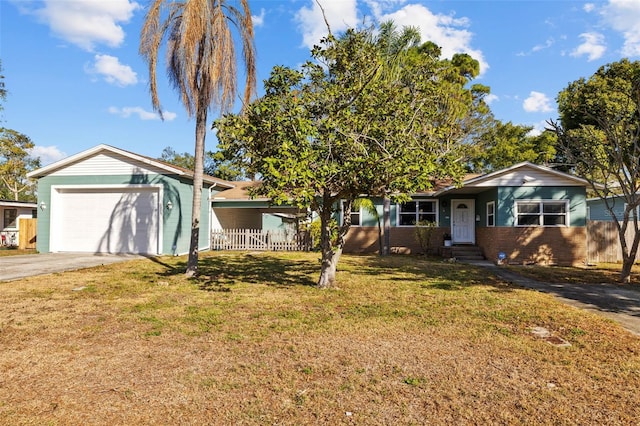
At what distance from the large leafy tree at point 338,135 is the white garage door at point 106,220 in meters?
10.2

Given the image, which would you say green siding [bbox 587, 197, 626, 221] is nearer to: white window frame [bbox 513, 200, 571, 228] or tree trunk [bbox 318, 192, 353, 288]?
white window frame [bbox 513, 200, 571, 228]

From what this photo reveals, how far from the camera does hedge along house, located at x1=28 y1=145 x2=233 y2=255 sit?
53.8ft

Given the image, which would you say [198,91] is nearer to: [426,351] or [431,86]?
[431,86]

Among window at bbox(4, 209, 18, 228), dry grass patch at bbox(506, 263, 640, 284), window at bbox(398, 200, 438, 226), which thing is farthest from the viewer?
window at bbox(4, 209, 18, 228)

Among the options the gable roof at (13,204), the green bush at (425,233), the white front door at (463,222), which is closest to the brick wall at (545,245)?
the white front door at (463,222)

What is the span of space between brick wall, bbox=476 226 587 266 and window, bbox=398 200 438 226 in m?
4.12

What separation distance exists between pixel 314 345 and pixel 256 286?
14.6 feet

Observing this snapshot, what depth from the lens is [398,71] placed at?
15.5 meters

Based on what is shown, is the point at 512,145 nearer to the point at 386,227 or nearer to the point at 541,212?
Answer: the point at 541,212

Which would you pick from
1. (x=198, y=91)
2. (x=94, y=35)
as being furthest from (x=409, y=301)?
(x=94, y=35)

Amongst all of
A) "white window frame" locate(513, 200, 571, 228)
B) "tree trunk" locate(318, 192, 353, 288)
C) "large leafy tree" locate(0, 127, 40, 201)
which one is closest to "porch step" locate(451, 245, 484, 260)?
"white window frame" locate(513, 200, 571, 228)

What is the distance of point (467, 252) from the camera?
16.7m

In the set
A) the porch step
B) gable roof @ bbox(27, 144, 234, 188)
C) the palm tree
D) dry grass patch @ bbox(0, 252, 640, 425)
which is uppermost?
the palm tree

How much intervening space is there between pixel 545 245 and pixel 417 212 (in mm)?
5701
